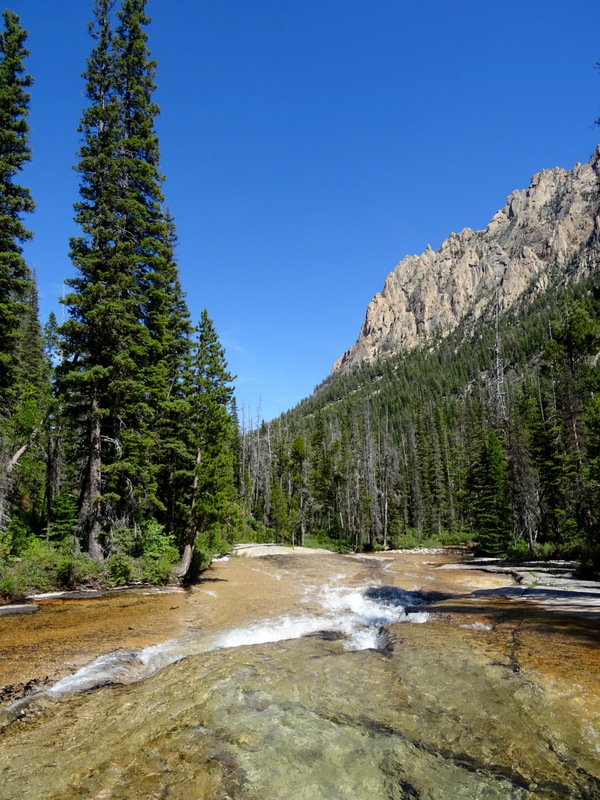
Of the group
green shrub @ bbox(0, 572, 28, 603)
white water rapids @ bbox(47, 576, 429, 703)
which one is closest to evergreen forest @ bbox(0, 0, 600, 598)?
green shrub @ bbox(0, 572, 28, 603)

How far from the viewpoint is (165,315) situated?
22391 mm

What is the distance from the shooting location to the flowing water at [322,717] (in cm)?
411

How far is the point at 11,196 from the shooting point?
17.1 meters

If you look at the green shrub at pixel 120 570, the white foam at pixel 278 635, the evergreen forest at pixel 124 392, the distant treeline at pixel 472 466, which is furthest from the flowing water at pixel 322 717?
the distant treeline at pixel 472 466

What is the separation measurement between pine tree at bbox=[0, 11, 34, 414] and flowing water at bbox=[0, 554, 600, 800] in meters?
11.9

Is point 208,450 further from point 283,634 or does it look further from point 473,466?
point 473,466

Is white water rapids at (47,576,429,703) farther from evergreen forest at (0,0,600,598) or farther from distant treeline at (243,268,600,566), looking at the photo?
distant treeline at (243,268,600,566)

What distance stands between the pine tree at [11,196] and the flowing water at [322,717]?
11924 millimetres

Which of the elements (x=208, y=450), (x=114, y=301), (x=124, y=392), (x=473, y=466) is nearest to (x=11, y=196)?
(x=114, y=301)

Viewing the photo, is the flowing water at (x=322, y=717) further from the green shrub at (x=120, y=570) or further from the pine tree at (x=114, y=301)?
the pine tree at (x=114, y=301)

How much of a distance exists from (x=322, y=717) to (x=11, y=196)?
20.6m

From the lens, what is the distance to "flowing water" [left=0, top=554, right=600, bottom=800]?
4.11 meters

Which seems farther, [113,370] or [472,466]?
[472,466]

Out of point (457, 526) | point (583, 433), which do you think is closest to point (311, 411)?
point (457, 526)
